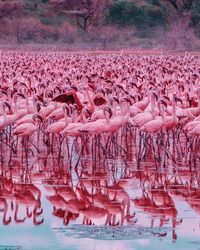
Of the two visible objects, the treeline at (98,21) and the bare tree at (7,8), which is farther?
the bare tree at (7,8)

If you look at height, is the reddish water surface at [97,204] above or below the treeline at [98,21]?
below

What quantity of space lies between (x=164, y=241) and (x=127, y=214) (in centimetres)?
139

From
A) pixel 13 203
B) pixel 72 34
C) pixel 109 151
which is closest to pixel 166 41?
pixel 72 34

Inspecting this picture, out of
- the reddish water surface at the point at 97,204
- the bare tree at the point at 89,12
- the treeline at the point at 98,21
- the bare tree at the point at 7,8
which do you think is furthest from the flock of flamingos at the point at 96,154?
the bare tree at the point at 7,8

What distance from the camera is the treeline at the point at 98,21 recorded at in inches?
3029

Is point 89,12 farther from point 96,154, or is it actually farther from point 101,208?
point 101,208

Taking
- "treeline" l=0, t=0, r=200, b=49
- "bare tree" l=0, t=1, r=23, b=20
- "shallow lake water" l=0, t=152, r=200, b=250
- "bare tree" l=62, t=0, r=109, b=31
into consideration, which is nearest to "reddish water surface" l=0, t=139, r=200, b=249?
"shallow lake water" l=0, t=152, r=200, b=250

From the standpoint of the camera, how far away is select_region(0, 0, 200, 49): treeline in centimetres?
7694

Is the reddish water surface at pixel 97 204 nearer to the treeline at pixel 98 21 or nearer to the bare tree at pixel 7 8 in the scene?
the treeline at pixel 98 21

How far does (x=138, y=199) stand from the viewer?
12.5m

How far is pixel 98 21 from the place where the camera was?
81.7 metres

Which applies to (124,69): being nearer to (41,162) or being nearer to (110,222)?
(41,162)

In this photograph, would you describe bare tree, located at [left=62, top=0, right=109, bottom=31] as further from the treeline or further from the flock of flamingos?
the flock of flamingos

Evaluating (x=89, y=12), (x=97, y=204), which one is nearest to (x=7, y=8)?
(x=89, y=12)
